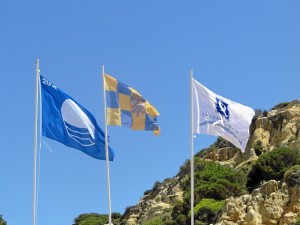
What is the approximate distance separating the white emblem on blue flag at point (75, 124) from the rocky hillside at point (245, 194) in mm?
33536

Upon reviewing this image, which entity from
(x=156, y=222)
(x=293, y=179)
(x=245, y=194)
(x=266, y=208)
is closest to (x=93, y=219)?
(x=156, y=222)

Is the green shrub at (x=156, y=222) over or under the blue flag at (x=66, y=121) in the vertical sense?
under

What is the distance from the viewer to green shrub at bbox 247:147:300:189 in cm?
7894

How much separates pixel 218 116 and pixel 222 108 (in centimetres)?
37

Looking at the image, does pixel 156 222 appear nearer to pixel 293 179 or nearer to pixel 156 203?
pixel 156 203

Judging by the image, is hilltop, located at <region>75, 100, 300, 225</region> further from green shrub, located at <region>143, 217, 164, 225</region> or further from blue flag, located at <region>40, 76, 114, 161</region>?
blue flag, located at <region>40, 76, 114, 161</region>

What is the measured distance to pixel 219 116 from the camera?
Answer: 27172mm

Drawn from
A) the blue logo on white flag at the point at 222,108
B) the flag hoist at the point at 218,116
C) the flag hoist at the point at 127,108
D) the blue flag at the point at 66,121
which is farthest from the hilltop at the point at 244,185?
the blue flag at the point at 66,121

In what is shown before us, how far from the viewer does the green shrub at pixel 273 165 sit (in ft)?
259

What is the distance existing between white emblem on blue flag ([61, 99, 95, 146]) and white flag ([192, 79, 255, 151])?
4530 millimetres

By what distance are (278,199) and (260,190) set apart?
289cm

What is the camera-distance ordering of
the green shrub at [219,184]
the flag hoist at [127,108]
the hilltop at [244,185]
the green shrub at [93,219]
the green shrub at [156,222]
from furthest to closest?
the green shrub at [93,219], the green shrub at [219,184], the green shrub at [156,222], the hilltop at [244,185], the flag hoist at [127,108]

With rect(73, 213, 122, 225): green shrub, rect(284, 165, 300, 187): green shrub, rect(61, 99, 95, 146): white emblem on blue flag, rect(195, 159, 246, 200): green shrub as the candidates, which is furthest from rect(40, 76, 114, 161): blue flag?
rect(73, 213, 122, 225): green shrub

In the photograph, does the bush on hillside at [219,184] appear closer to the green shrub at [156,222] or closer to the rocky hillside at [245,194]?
the rocky hillside at [245,194]
